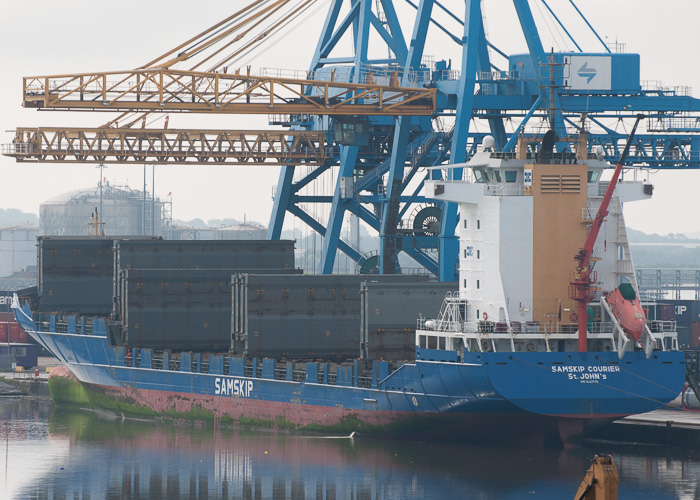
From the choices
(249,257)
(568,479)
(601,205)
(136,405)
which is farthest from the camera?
(249,257)

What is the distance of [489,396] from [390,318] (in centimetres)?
741

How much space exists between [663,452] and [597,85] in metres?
20.7

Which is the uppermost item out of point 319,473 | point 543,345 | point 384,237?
point 384,237

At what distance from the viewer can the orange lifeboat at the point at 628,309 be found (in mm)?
41875

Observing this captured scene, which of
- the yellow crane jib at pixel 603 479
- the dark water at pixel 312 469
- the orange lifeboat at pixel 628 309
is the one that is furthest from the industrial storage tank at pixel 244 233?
the yellow crane jib at pixel 603 479

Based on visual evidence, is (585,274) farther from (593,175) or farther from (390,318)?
(390,318)

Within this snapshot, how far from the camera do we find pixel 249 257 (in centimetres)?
6088

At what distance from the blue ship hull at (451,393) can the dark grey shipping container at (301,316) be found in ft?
3.80

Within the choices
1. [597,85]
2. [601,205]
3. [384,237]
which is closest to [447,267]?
[384,237]

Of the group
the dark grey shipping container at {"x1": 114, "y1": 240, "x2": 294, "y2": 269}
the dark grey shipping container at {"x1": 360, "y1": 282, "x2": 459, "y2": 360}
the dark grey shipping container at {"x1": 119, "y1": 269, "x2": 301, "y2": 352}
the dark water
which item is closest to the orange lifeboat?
the dark water

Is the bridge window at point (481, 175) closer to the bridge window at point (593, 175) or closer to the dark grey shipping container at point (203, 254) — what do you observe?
the bridge window at point (593, 175)

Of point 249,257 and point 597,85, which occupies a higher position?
point 597,85

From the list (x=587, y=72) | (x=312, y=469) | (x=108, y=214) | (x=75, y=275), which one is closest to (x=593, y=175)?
(x=312, y=469)

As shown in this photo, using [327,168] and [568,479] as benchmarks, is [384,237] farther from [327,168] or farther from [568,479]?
[568,479]
